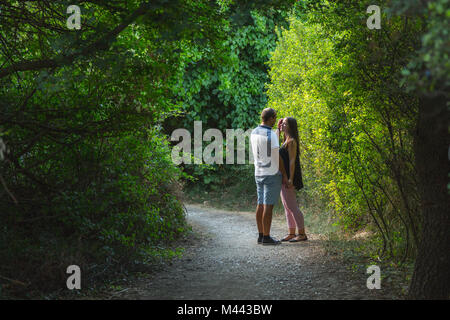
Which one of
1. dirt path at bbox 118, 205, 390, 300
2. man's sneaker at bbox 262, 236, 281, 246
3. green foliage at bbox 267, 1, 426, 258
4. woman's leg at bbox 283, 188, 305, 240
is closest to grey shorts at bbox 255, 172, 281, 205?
woman's leg at bbox 283, 188, 305, 240

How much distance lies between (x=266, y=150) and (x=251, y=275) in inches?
95.3

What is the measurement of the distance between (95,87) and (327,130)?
3403 mm

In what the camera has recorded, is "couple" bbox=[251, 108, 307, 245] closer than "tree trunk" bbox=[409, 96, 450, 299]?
No

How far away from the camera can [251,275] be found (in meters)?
5.74

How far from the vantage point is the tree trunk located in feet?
14.0

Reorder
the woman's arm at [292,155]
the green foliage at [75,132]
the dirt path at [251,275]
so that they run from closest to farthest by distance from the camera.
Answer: the green foliage at [75,132], the dirt path at [251,275], the woman's arm at [292,155]

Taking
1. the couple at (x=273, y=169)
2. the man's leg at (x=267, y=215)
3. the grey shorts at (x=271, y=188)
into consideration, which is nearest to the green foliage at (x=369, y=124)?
the couple at (x=273, y=169)

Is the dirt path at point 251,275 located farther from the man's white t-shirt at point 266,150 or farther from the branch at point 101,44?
the branch at point 101,44

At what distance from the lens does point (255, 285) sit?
5.30 m

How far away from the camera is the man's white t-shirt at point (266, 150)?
24.4ft

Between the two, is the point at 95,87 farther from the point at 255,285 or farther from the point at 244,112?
the point at 244,112

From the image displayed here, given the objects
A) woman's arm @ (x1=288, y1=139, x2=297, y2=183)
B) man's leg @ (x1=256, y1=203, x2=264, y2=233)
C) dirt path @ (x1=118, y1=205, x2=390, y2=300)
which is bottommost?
dirt path @ (x1=118, y1=205, x2=390, y2=300)

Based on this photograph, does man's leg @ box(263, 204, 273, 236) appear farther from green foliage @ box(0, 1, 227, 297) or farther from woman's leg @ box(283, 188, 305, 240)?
green foliage @ box(0, 1, 227, 297)

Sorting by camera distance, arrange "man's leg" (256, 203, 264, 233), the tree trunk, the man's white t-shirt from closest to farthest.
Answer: the tree trunk
the man's white t-shirt
"man's leg" (256, 203, 264, 233)
